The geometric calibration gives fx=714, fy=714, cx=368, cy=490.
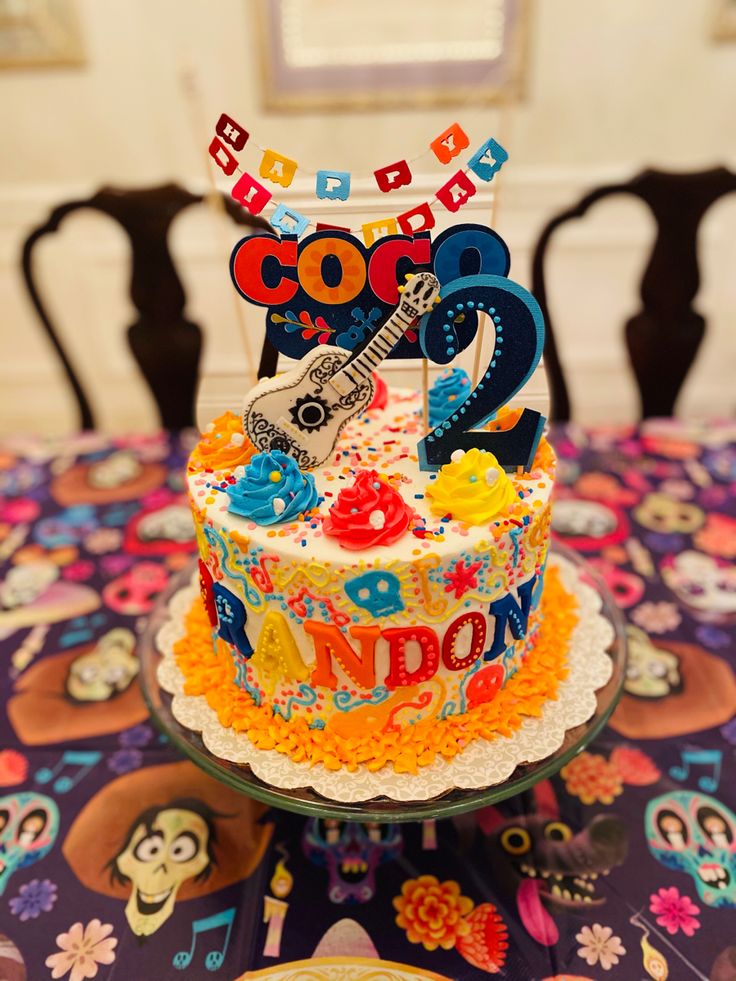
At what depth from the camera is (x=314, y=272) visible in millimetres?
1052

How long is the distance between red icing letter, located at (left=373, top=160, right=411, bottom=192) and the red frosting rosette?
0.41 meters

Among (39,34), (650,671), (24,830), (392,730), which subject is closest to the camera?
(392,730)

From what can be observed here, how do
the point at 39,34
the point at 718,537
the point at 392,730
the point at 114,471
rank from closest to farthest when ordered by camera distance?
the point at 392,730, the point at 718,537, the point at 114,471, the point at 39,34

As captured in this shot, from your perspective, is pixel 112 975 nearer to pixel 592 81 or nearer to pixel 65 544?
pixel 65 544

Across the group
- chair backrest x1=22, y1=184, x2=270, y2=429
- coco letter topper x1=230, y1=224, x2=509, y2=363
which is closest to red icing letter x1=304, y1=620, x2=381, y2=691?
coco letter topper x1=230, y1=224, x2=509, y2=363

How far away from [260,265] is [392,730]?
2.37ft

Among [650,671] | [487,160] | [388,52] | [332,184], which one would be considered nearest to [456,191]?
[487,160]

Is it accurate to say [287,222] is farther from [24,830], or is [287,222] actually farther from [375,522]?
[24,830]

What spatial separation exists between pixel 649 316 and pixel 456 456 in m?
1.32

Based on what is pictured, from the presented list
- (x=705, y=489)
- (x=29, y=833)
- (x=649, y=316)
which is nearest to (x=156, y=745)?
(x=29, y=833)

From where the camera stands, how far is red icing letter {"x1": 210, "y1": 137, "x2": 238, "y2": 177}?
1018 mm

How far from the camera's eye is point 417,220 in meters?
1.04

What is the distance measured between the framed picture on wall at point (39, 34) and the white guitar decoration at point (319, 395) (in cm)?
278

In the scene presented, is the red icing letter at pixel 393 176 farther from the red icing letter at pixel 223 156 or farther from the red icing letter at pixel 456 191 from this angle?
the red icing letter at pixel 223 156
